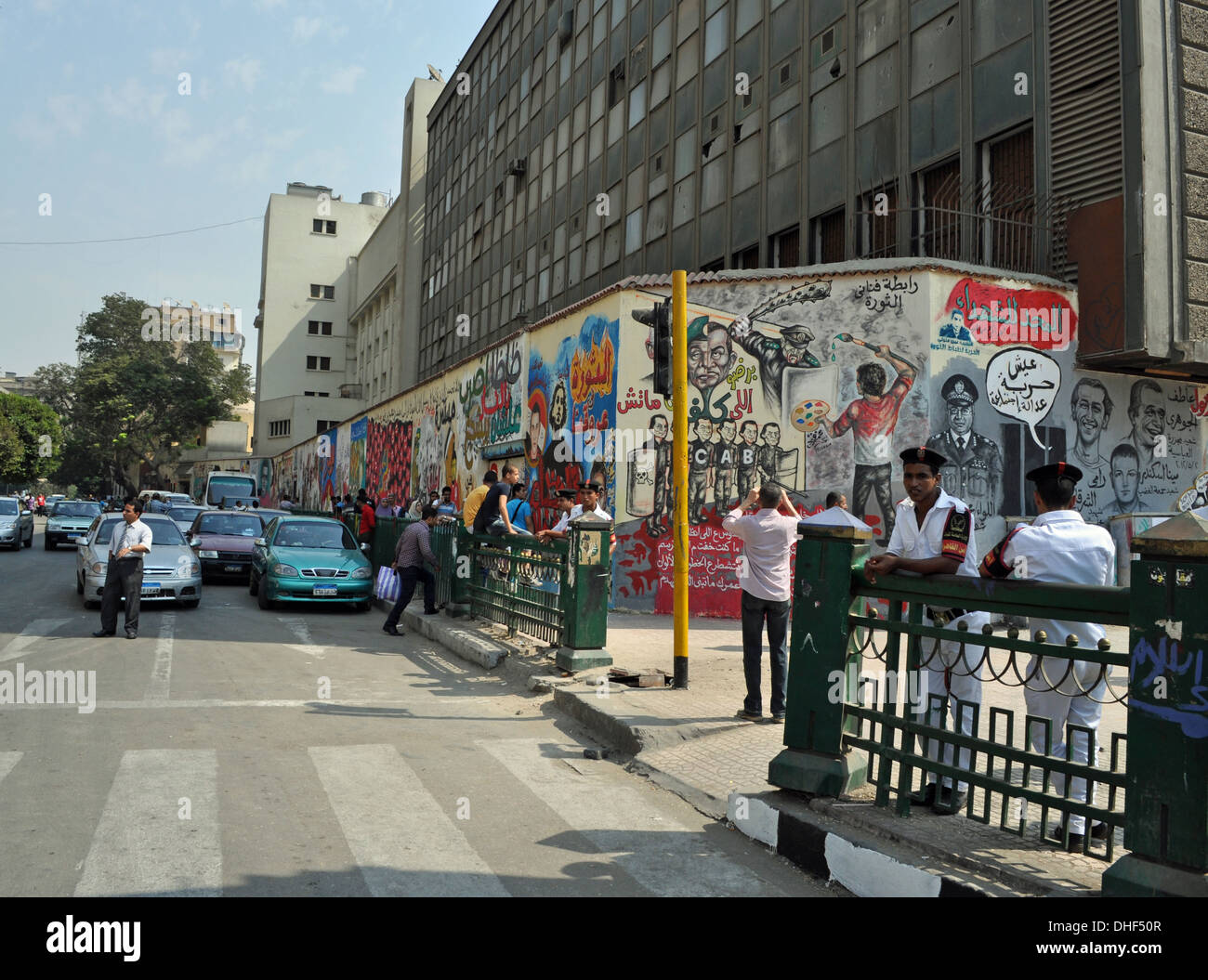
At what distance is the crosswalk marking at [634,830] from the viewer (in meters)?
4.43

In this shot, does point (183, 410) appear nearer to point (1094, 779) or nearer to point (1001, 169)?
point (1001, 169)

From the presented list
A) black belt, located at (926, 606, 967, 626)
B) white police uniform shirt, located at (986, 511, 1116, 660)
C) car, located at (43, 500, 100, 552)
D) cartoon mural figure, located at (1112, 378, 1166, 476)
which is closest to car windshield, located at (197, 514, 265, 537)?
car, located at (43, 500, 100, 552)

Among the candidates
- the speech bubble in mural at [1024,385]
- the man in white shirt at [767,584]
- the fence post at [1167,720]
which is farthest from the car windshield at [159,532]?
the fence post at [1167,720]

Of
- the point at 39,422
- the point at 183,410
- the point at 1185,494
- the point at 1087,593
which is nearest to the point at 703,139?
the point at 1185,494

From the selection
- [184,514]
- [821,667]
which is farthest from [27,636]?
[184,514]

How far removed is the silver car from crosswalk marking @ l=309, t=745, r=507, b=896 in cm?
855

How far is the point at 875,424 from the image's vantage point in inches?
528

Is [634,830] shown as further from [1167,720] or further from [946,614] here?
[1167,720]

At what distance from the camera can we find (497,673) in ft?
32.9

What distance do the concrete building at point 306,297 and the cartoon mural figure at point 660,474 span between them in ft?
180

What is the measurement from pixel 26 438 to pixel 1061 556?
76.9m

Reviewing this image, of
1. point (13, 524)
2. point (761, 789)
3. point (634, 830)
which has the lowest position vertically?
point (634, 830)

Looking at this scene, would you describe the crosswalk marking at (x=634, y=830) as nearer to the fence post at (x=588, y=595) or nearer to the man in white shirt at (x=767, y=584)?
the man in white shirt at (x=767, y=584)
